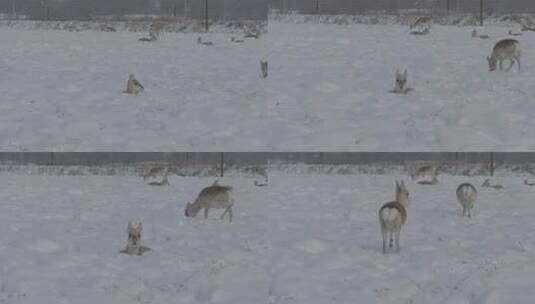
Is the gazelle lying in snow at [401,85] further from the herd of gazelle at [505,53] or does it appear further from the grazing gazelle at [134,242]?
the grazing gazelle at [134,242]

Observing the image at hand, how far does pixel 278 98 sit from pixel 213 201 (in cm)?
262

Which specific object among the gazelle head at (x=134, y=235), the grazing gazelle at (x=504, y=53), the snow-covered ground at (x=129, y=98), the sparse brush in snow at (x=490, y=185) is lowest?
the sparse brush in snow at (x=490, y=185)

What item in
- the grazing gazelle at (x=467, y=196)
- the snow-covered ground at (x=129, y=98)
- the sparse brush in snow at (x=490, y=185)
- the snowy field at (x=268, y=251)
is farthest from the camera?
the sparse brush in snow at (x=490, y=185)

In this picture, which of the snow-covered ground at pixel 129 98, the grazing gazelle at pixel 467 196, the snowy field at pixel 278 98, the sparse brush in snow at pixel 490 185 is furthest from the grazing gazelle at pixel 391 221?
the sparse brush in snow at pixel 490 185

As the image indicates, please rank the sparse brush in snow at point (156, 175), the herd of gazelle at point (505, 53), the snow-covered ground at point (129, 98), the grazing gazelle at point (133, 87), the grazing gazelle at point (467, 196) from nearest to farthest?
1. the snow-covered ground at point (129, 98)
2. the grazing gazelle at point (467, 196)
3. the herd of gazelle at point (505, 53)
4. the grazing gazelle at point (133, 87)
5. the sparse brush in snow at point (156, 175)

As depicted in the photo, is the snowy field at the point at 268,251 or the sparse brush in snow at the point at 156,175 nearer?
the snowy field at the point at 268,251

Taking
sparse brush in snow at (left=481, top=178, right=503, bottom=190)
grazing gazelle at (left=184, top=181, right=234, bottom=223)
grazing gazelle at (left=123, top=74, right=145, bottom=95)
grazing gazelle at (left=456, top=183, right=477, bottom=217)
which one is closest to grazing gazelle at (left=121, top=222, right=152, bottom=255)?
grazing gazelle at (left=184, top=181, right=234, bottom=223)

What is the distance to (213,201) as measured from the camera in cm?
2045

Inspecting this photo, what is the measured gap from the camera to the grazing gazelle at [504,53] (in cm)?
2275

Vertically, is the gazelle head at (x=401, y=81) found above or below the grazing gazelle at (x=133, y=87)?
above

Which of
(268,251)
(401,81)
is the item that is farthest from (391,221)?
(401,81)

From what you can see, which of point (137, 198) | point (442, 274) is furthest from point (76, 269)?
point (137, 198)

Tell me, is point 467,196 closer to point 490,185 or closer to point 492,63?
point 492,63

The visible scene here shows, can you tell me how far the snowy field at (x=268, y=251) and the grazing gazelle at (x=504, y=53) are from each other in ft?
10.7
